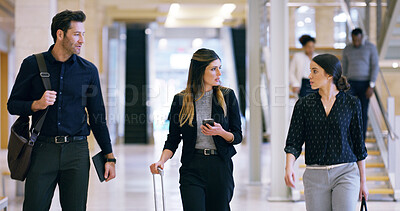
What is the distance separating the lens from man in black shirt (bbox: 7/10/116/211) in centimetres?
336

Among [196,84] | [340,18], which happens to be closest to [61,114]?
[196,84]

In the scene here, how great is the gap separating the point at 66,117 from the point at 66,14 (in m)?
0.64

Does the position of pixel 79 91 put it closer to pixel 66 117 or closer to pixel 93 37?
pixel 66 117

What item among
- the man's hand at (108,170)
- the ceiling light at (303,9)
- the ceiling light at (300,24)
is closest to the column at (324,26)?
the ceiling light at (303,9)

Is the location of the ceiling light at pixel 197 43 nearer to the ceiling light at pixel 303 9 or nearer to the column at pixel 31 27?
the ceiling light at pixel 303 9

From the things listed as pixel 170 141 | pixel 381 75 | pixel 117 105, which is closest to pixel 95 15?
pixel 117 105

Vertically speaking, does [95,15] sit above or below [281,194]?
above

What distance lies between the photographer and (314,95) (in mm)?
3691

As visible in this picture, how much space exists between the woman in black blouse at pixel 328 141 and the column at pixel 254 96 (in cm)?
588

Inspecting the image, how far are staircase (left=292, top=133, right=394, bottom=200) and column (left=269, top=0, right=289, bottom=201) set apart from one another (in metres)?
0.28

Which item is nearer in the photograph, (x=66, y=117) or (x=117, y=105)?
(x=66, y=117)

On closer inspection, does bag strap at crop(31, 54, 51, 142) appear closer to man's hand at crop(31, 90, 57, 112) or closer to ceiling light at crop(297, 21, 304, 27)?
man's hand at crop(31, 90, 57, 112)

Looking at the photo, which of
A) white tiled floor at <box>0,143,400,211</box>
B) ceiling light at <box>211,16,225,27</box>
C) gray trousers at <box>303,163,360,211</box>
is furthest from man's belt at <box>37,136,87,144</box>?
ceiling light at <box>211,16,225,27</box>

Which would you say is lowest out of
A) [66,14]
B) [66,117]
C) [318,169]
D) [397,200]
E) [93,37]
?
[397,200]
